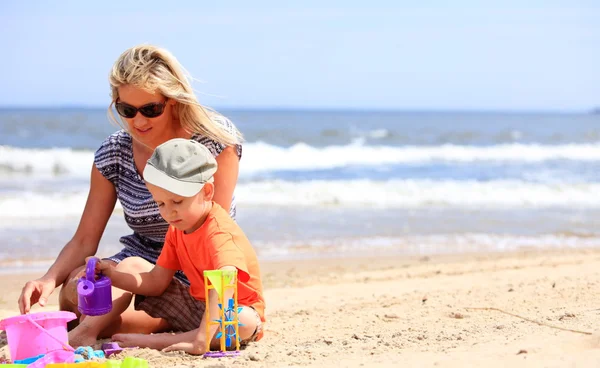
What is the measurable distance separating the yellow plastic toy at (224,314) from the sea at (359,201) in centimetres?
371

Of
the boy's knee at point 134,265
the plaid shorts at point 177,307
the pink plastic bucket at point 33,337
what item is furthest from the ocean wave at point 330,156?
the pink plastic bucket at point 33,337

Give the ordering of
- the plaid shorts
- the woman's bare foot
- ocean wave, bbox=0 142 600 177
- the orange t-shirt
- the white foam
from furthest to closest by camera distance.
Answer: ocean wave, bbox=0 142 600 177 < the white foam < the plaid shorts < the woman's bare foot < the orange t-shirt

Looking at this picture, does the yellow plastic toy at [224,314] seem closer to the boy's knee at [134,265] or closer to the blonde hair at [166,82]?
the boy's knee at [134,265]

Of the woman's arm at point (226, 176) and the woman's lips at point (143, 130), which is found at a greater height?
the woman's lips at point (143, 130)

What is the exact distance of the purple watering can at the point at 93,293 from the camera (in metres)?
2.96

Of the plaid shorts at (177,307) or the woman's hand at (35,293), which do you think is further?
the plaid shorts at (177,307)

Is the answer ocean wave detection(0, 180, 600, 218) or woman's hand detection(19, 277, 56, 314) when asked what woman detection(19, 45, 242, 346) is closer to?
woman's hand detection(19, 277, 56, 314)

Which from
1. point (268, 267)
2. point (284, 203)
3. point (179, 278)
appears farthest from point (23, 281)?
point (284, 203)

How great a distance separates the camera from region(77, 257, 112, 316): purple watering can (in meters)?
2.96

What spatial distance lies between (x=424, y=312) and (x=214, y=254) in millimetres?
1620

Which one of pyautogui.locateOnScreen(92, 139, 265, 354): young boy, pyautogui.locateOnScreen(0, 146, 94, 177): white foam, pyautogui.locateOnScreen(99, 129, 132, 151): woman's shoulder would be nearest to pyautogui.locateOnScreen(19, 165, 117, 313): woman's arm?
pyautogui.locateOnScreen(99, 129, 132, 151): woman's shoulder

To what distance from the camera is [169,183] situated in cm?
279

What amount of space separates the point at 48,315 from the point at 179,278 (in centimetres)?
66

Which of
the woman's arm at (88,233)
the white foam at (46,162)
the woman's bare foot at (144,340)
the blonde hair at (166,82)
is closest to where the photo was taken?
the woman's bare foot at (144,340)
